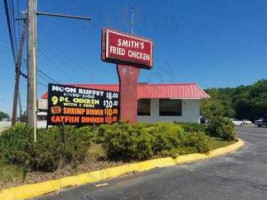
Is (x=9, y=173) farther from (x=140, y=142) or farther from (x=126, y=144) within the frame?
(x=140, y=142)

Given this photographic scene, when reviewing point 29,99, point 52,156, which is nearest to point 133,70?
point 29,99

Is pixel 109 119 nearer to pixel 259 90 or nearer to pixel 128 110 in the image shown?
pixel 128 110

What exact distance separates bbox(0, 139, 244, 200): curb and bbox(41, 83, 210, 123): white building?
1888 centimetres

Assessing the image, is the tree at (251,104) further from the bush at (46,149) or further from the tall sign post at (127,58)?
the bush at (46,149)

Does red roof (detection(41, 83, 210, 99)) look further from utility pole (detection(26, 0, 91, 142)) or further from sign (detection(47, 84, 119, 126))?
utility pole (detection(26, 0, 91, 142))

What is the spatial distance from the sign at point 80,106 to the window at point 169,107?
42.8 feet

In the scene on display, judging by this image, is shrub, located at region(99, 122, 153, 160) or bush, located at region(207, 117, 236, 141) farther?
bush, located at region(207, 117, 236, 141)

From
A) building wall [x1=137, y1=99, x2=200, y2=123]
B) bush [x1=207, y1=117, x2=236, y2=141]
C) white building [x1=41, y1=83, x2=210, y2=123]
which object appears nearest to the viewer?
bush [x1=207, y1=117, x2=236, y2=141]

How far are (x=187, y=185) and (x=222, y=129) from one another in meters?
12.1

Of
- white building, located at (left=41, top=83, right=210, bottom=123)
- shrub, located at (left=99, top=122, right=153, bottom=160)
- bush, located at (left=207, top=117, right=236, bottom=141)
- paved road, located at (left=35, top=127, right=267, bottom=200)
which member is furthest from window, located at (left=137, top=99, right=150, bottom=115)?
shrub, located at (left=99, top=122, right=153, bottom=160)

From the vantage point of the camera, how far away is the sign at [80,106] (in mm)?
17078

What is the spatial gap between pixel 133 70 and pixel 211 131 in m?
5.27

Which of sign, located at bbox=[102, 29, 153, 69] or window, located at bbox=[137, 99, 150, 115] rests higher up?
sign, located at bbox=[102, 29, 153, 69]

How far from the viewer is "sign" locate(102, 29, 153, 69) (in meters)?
18.1
